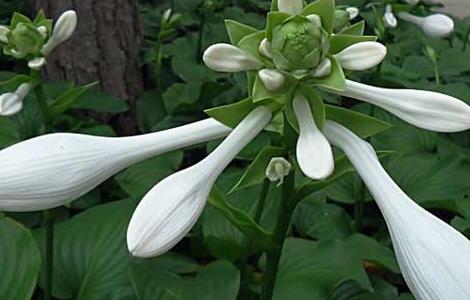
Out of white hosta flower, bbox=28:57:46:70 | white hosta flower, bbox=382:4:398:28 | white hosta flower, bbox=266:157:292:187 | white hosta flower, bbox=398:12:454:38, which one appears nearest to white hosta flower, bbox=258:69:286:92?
white hosta flower, bbox=266:157:292:187

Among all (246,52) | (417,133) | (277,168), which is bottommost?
(417,133)

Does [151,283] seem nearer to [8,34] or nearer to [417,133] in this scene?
[8,34]

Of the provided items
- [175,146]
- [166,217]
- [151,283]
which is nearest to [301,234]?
[151,283]

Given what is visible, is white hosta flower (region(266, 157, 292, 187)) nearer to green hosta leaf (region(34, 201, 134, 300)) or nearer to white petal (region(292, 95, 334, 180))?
white petal (region(292, 95, 334, 180))

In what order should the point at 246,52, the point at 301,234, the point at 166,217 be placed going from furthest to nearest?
1. the point at 301,234
2. the point at 246,52
3. the point at 166,217

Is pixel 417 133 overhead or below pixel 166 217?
below

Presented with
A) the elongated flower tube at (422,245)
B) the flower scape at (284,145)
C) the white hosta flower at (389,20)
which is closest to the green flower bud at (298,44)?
the flower scape at (284,145)

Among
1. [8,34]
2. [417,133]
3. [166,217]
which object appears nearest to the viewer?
[166,217]

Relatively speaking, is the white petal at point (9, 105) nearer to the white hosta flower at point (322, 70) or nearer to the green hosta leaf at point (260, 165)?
the green hosta leaf at point (260, 165)
